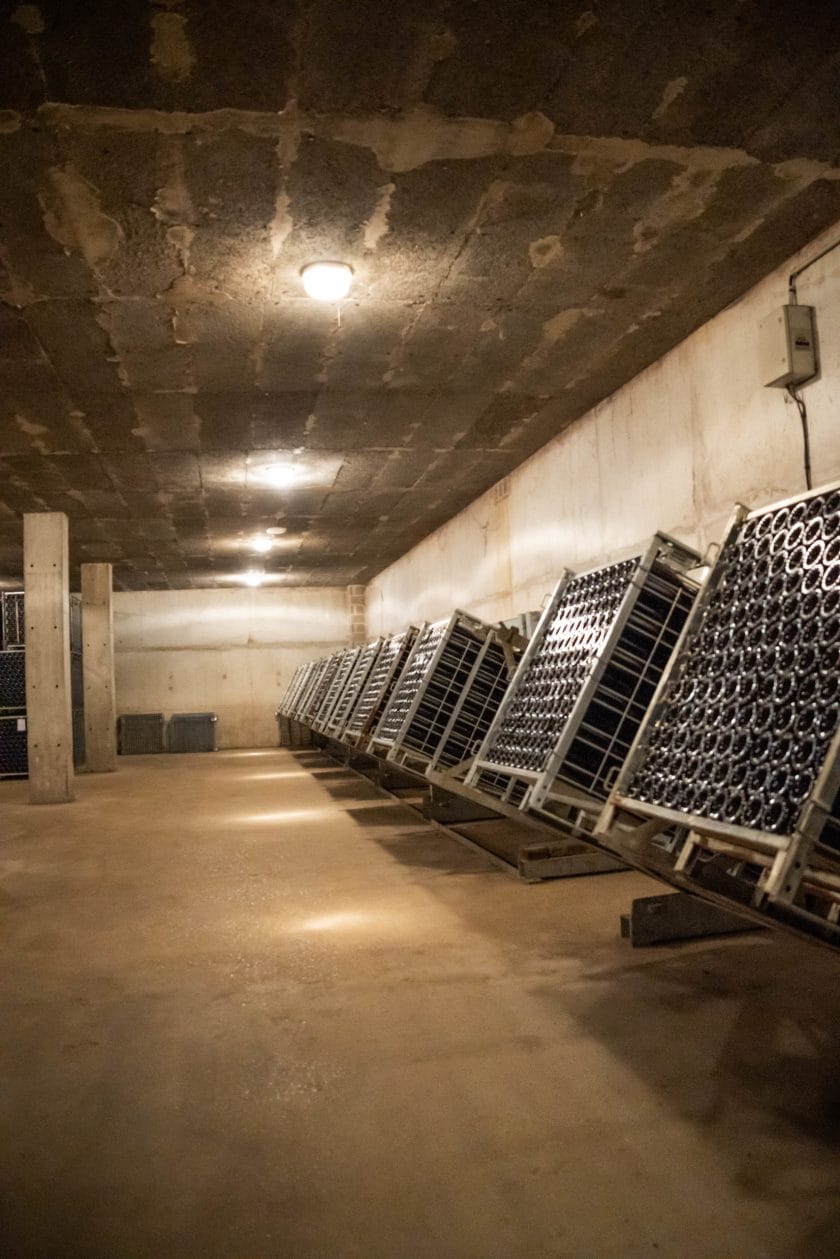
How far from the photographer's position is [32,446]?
8.52m

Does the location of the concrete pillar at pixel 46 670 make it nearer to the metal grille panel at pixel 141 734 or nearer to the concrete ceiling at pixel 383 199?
the concrete ceiling at pixel 383 199

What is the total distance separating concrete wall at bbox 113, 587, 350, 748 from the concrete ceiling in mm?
12754

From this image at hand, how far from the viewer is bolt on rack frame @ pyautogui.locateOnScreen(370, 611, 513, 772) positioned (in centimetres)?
713

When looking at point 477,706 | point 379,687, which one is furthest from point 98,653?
point 477,706

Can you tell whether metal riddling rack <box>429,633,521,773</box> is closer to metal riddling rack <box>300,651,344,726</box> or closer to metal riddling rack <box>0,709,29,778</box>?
metal riddling rack <box>300,651,344,726</box>

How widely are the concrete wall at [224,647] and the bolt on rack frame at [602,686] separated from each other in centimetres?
1670

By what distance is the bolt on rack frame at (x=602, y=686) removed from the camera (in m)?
4.37

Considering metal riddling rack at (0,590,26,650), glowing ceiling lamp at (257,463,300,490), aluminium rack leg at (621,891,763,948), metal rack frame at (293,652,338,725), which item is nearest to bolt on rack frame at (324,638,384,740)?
metal rack frame at (293,652,338,725)

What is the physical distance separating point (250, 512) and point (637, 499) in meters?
6.37

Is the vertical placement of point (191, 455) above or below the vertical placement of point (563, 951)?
above

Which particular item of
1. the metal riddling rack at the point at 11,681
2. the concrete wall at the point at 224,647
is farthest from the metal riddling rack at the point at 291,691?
the metal riddling rack at the point at 11,681

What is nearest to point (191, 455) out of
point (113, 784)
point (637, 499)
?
→ point (637, 499)

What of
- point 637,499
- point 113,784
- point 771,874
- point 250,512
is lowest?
point 113,784

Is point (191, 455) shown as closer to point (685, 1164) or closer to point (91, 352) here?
point (91, 352)
